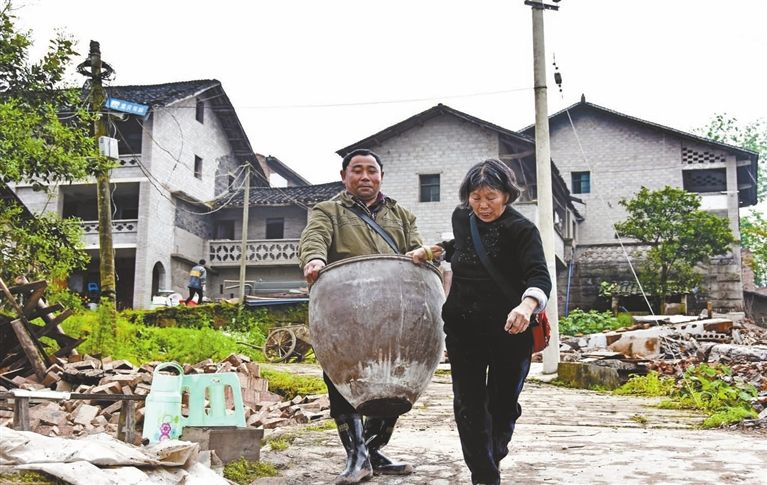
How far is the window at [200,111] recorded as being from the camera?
90.8 ft

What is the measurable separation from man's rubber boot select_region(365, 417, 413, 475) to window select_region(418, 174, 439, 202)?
67.4 feet

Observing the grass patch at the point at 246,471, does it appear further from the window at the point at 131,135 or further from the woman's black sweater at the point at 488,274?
the window at the point at 131,135

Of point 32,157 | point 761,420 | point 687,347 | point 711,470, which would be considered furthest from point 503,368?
point 687,347

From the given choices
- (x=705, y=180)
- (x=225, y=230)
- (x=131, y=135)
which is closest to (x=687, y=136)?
(x=705, y=180)

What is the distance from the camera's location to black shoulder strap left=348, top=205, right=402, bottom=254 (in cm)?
406

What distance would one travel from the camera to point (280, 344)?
17.1m

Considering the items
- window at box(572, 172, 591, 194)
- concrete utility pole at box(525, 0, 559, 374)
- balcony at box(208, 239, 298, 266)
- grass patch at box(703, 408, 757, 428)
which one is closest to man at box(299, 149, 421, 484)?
grass patch at box(703, 408, 757, 428)

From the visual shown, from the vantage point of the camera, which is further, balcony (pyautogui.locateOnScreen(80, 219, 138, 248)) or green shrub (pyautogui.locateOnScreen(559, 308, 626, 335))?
balcony (pyautogui.locateOnScreen(80, 219, 138, 248))

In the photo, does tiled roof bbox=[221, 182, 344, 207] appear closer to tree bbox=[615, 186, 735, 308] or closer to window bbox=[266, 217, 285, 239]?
window bbox=[266, 217, 285, 239]

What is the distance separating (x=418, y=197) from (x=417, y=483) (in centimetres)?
2106

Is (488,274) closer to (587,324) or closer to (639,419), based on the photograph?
(639,419)

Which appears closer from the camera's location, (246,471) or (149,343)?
(246,471)

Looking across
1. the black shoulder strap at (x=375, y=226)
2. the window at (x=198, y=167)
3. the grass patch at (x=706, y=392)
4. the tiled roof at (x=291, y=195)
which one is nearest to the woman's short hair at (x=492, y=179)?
the black shoulder strap at (x=375, y=226)

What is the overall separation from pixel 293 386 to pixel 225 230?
20317 mm
